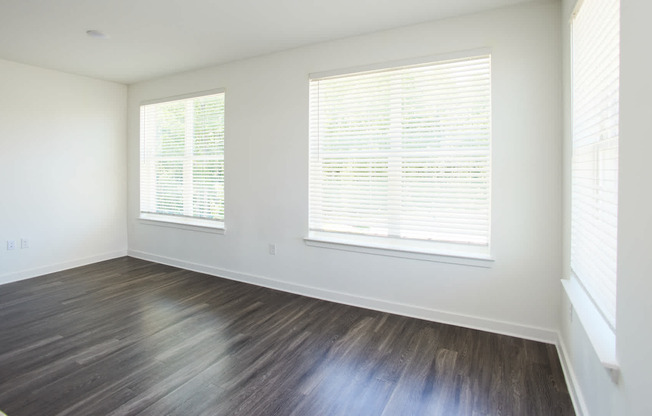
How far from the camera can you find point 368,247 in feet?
A: 10.8

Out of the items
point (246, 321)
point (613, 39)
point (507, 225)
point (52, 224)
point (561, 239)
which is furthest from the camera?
point (52, 224)

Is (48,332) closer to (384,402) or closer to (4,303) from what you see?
(4,303)

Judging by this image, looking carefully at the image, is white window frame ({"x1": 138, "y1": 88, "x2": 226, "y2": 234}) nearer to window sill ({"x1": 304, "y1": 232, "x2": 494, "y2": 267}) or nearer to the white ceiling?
the white ceiling

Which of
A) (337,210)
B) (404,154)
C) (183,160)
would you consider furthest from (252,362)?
(183,160)

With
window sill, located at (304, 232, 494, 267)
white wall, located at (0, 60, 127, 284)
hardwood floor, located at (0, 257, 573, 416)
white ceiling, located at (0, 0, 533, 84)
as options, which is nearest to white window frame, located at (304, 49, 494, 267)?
window sill, located at (304, 232, 494, 267)

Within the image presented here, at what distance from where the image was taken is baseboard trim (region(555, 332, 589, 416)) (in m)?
1.78

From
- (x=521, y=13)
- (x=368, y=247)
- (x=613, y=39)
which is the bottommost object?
(x=368, y=247)

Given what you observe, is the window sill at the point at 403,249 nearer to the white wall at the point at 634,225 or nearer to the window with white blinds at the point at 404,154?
the window with white blinds at the point at 404,154

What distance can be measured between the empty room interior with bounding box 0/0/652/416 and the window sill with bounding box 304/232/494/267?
24 millimetres

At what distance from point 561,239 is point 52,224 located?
5763mm

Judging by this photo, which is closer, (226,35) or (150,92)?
(226,35)

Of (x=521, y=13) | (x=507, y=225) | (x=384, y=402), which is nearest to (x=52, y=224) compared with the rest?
(x=384, y=402)

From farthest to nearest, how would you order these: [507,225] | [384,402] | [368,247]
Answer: [368,247]
[507,225]
[384,402]

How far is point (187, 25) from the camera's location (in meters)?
3.07
